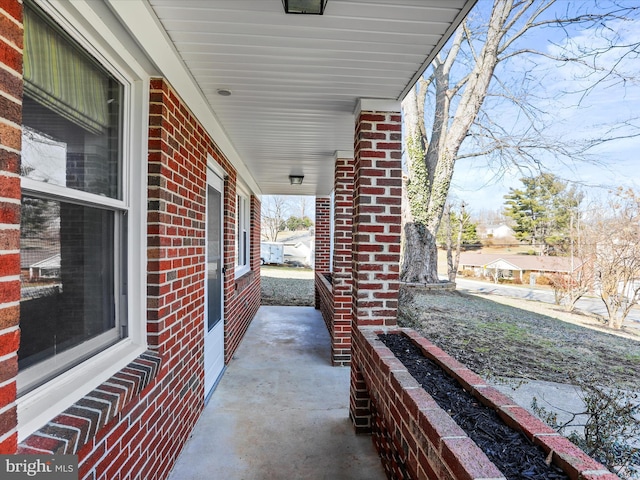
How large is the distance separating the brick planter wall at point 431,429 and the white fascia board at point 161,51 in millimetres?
2109

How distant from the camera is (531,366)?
4.43m

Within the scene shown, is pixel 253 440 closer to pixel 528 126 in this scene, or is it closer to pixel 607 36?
pixel 607 36

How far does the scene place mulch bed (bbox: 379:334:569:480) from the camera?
46.2 inches

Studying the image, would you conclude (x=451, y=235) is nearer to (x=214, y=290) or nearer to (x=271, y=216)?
(x=271, y=216)

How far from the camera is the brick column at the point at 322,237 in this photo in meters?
7.73

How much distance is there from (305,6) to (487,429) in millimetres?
1980

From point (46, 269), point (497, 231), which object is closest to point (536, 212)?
point (497, 231)

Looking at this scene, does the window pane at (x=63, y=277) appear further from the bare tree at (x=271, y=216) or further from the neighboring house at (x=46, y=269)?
the bare tree at (x=271, y=216)

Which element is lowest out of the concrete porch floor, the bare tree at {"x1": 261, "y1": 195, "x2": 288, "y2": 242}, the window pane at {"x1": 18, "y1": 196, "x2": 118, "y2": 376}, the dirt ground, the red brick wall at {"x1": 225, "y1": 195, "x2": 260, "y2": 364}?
the dirt ground

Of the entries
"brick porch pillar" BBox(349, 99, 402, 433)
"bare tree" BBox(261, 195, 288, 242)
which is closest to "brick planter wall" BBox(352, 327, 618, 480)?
"brick porch pillar" BBox(349, 99, 402, 433)

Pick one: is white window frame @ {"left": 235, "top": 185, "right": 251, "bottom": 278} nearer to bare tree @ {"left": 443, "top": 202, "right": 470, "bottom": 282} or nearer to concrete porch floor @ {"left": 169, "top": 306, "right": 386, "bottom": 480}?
concrete porch floor @ {"left": 169, "top": 306, "right": 386, "bottom": 480}

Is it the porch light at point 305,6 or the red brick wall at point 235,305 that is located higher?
the porch light at point 305,6

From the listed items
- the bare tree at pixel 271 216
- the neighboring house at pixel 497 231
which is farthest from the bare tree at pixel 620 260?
the bare tree at pixel 271 216

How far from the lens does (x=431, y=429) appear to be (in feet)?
4.41
